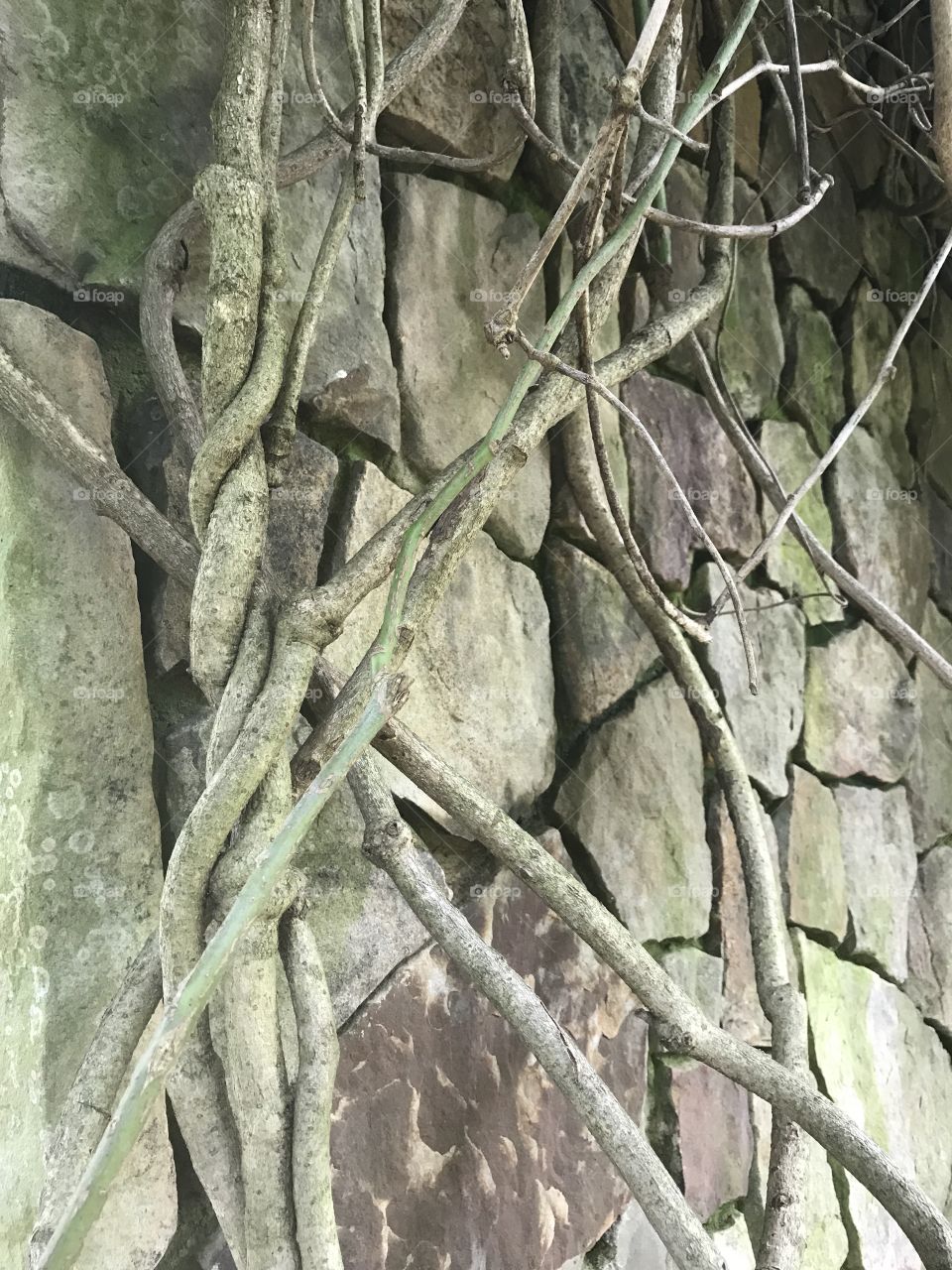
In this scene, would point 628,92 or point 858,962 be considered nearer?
point 628,92

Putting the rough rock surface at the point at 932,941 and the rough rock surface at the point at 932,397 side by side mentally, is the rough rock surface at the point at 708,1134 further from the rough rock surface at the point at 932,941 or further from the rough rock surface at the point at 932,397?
the rough rock surface at the point at 932,397

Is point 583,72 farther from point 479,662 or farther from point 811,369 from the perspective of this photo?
point 479,662

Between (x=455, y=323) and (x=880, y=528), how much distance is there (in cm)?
74

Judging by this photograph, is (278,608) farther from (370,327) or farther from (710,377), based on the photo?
(710,377)

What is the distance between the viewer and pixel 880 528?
138 centimetres

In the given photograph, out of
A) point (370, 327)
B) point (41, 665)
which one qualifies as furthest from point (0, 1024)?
point (370, 327)

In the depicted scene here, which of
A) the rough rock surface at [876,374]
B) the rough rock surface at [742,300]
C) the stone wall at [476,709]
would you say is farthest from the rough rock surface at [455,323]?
the rough rock surface at [876,374]

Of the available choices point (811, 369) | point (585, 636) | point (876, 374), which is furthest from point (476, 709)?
point (876, 374)

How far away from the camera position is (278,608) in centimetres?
61

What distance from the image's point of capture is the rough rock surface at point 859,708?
3.96 ft

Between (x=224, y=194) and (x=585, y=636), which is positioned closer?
(x=224, y=194)

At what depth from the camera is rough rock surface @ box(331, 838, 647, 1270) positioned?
69 cm

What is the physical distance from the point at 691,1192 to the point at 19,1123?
0.57m

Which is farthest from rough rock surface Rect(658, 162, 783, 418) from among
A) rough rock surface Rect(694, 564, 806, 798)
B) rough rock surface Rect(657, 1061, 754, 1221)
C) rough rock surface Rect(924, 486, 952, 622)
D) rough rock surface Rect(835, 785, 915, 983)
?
rough rock surface Rect(657, 1061, 754, 1221)
